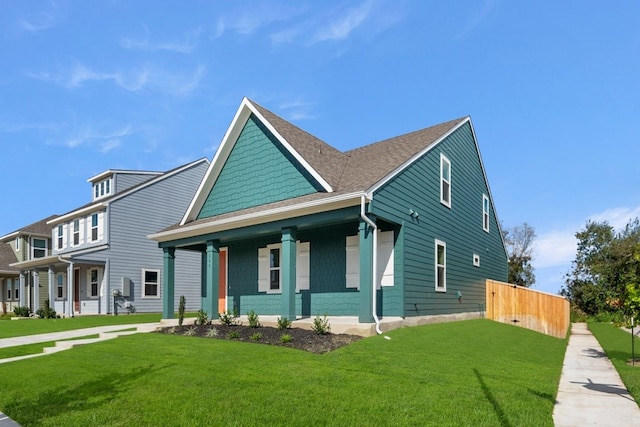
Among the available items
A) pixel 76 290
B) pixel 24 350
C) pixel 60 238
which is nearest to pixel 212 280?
pixel 24 350

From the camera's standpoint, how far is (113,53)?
14.3 m

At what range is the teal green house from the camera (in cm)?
1229

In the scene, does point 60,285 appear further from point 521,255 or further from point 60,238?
point 521,255

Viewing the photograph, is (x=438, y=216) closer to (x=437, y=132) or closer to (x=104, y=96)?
(x=437, y=132)

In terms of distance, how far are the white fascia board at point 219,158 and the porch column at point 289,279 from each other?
5.02 metres

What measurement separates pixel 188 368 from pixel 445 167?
11496 mm

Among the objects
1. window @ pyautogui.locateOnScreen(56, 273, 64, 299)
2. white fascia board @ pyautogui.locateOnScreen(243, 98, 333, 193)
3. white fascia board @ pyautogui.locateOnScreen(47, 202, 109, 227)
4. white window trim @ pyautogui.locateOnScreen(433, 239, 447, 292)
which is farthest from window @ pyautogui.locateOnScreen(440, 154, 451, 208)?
window @ pyautogui.locateOnScreen(56, 273, 64, 299)

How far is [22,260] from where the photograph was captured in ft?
110

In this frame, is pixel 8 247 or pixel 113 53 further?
pixel 8 247

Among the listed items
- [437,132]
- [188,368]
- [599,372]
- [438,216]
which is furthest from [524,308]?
[188,368]

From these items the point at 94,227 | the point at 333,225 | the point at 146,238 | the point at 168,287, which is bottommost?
the point at 168,287

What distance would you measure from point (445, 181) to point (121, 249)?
17.3 metres

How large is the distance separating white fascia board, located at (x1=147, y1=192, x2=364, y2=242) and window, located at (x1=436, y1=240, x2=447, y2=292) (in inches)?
195

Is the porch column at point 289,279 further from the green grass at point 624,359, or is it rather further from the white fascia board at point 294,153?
the green grass at point 624,359
